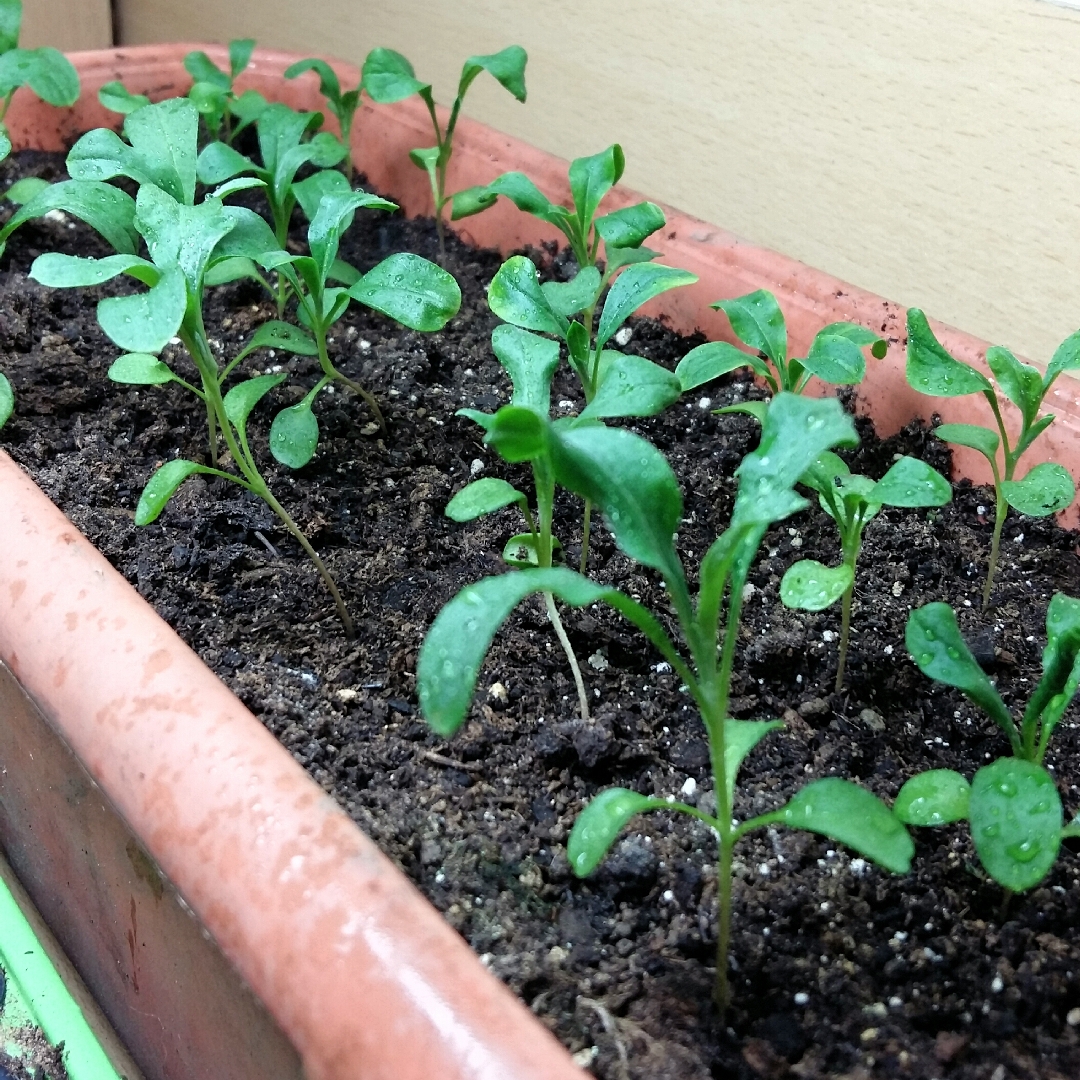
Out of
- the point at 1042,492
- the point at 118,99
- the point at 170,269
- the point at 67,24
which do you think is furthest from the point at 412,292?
the point at 67,24

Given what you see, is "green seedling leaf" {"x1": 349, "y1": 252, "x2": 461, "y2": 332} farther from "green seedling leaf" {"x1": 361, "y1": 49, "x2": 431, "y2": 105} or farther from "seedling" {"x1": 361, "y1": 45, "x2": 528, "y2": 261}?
"green seedling leaf" {"x1": 361, "y1": 49, "x2": 431, "y2": 105}

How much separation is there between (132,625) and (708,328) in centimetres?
74

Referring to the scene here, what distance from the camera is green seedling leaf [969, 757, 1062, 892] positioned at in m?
0.57

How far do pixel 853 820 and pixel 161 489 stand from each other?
553 mm

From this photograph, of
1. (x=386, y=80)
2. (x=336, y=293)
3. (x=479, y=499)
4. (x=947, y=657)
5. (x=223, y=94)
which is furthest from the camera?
(x=223, y=94)

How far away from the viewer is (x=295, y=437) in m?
0.95

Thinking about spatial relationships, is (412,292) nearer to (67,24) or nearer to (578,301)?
(578,301)

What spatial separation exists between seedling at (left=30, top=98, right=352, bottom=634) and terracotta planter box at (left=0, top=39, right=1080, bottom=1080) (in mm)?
122

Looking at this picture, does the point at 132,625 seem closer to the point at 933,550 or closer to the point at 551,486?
the point at 551,486

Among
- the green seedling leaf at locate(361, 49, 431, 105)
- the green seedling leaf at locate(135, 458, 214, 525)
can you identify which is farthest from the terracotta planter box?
the green seedling leaf at locate(361, 49, 431, 105)

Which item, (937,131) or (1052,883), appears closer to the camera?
(1052,883)

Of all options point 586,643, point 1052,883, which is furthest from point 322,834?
point 1052,883

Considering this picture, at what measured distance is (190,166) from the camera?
103 cm

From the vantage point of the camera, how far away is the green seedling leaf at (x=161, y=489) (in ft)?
2.64
